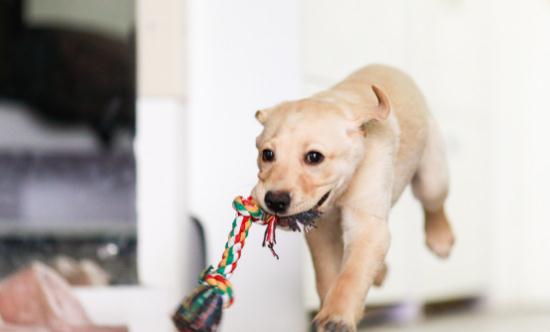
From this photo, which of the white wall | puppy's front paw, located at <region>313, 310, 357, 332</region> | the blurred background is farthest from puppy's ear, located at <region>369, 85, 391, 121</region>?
the white wall

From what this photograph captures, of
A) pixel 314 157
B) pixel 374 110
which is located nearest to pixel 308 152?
pixel 314 157

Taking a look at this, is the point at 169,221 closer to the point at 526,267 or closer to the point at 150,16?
the point at 150,16

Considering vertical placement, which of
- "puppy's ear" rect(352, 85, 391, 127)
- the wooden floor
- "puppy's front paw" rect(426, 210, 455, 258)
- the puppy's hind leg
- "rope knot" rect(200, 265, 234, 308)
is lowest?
the wooden floor

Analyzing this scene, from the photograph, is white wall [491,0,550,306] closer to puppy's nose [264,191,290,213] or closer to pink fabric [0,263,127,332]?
pink fabric [0,263,127,332]

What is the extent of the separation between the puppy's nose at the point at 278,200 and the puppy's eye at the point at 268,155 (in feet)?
0.15

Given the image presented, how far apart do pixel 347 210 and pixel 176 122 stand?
0.84 metres

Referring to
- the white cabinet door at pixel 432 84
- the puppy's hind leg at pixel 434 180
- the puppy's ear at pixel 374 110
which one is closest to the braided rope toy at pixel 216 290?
the puppy's ear at pixel 374 110

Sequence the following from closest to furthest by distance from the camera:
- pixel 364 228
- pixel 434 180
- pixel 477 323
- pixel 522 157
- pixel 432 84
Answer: pixel 364 228
pixel 434 180
pixel 477 323
pixel 432 84
pixel 522 157

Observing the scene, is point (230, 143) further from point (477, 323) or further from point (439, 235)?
point (477, 323)

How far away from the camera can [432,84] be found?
2.70 metres

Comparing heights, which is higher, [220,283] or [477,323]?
[220,283]

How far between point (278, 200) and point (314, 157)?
68 millimetres

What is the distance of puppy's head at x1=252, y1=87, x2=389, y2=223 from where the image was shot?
2.97ft

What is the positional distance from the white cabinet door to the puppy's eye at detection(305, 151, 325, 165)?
3.09ft
